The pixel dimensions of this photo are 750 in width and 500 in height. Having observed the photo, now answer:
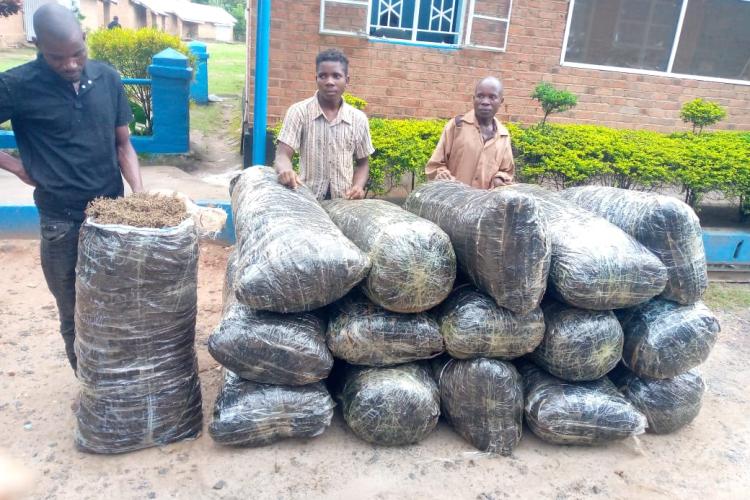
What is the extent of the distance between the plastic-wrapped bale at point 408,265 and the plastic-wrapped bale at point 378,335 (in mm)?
109

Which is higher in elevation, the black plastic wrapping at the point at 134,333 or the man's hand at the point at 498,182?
the man's hand at the point at 498,182

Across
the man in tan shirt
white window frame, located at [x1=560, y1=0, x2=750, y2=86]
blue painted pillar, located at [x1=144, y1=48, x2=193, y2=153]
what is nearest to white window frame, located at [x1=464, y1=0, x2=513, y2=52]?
white window frame, located at [x1=560, y1=0, x2=750, y2=86]

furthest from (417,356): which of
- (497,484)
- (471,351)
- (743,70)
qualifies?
(743,70)

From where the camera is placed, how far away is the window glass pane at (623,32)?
7.78 m

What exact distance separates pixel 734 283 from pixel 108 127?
5962 millimetres

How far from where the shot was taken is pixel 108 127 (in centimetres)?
284

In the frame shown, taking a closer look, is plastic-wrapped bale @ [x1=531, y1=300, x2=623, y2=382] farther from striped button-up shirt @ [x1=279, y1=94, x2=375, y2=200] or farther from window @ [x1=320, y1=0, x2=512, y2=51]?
window @ [x1=320, y1=0, x2=512, y2=51]

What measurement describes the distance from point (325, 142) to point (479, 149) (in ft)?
3.61

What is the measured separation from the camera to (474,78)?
7656 mm

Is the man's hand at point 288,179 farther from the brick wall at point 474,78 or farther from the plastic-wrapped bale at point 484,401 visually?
the brick wall at point 474,78

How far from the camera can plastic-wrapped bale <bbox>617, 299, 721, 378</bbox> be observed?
9.49 feet

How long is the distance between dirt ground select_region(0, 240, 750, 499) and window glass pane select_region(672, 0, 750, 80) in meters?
6.62

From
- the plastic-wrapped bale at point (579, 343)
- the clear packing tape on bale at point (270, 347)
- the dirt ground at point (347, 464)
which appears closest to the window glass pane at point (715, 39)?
the dirt ground at point (347, 464)

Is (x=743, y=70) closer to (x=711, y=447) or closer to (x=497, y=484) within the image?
(x=711, y=447)
